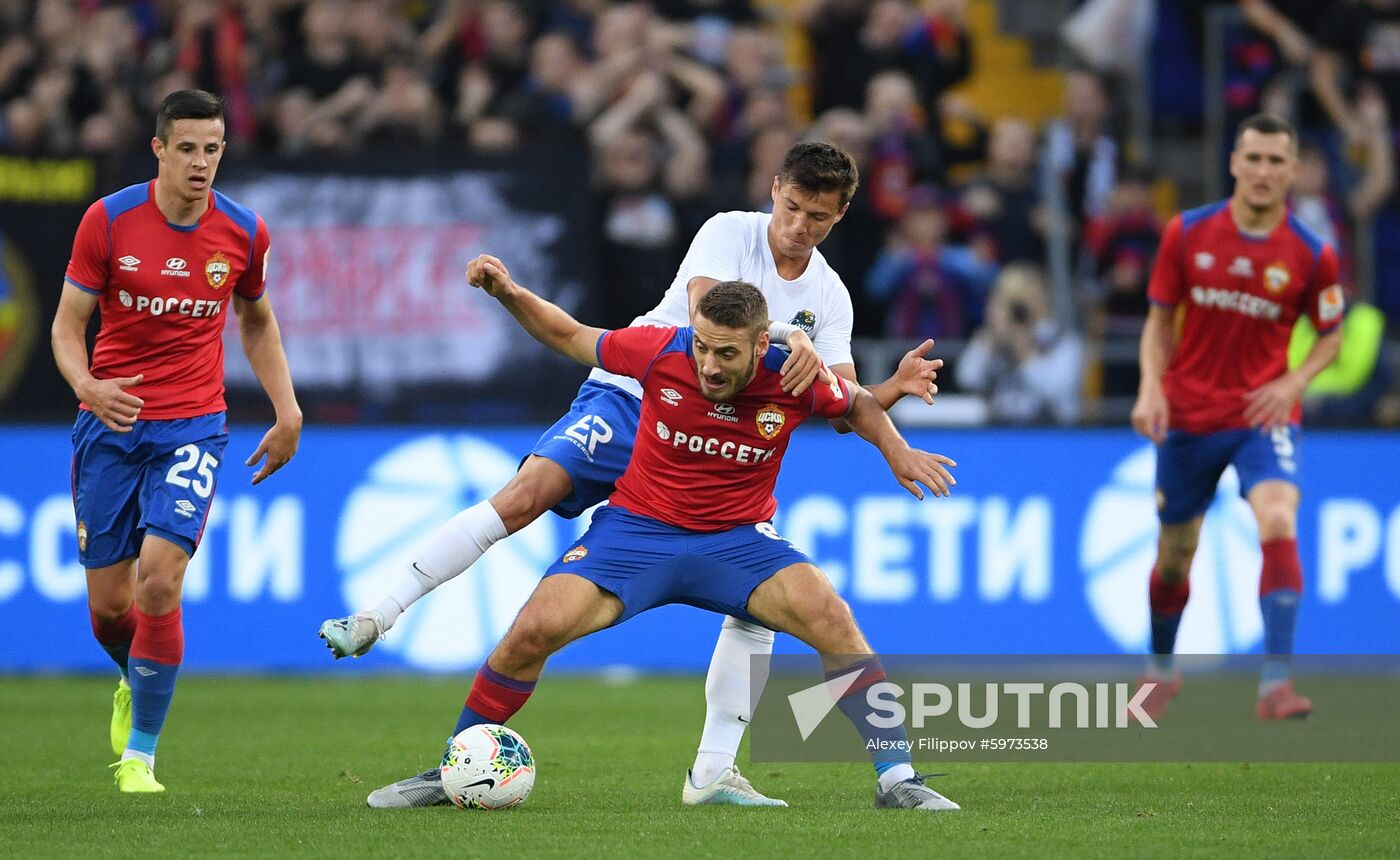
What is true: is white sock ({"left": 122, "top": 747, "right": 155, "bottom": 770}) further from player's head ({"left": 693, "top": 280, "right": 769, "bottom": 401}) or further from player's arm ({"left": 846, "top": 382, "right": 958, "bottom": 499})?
player's arm ({"left": 846, "top": 382, "right": 958, "bottom": 499})

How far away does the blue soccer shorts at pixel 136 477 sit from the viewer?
7812mm

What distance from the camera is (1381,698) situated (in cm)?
1143

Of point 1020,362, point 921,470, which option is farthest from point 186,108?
point 1020,362

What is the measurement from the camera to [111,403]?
7410mm

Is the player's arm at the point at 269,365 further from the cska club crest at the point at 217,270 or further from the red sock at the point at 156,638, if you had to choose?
the red sock at the point at 156,638

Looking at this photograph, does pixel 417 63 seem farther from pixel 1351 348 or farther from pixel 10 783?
pixel 10 783

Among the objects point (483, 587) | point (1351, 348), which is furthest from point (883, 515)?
point (1351, 348)

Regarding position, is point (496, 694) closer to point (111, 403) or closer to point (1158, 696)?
point (111, 403)

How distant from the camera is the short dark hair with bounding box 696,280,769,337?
265 inches

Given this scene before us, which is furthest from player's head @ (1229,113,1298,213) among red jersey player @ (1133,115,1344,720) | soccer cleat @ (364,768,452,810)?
soccer cleat @ (364,768,452,810)

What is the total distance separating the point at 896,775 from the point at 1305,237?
451cm

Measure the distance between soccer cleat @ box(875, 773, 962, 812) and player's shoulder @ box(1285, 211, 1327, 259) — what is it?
4358 mm

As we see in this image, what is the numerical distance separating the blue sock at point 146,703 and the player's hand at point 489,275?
210 centimetres

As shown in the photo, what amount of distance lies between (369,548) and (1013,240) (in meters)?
5.66
